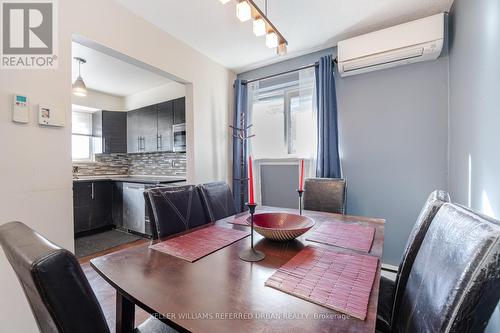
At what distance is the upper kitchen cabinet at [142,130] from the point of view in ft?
12.3

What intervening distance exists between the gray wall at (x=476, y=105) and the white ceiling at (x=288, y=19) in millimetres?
488

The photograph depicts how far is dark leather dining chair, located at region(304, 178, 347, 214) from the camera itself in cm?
200

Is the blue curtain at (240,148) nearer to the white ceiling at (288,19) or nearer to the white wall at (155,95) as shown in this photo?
the white ceiling at (288,19)

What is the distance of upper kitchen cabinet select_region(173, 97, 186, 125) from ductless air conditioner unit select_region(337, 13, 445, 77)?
217 centimetres

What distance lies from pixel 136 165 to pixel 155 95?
1.45 metres

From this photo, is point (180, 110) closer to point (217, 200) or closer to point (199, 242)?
point (217, 200)

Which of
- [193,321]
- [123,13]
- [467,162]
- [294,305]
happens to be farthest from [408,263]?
[123,13]

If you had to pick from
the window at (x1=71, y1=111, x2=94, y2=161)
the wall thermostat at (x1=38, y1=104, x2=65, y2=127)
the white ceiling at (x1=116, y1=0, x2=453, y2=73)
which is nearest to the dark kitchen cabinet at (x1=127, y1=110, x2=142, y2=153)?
the window at (x1=71, y1=111, x2=94, y2=161)

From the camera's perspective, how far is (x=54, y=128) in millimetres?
1542

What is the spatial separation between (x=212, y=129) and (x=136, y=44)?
1257 millimetres

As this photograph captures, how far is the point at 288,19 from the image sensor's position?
2143 mm

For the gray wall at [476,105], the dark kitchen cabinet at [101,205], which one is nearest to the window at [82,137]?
the dark kitchen cabinet at [101,205]

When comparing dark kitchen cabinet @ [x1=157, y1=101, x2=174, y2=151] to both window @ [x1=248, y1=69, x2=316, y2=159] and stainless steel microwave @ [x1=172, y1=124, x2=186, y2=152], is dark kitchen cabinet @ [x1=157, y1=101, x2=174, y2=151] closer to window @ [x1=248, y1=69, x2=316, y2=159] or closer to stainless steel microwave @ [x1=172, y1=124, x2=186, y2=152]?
stainless steel microwave @ [x1=172, y1=124, x2=186, y2=152]

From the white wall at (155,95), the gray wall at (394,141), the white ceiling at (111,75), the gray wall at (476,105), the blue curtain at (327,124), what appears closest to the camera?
the gray wall at (476,105)
